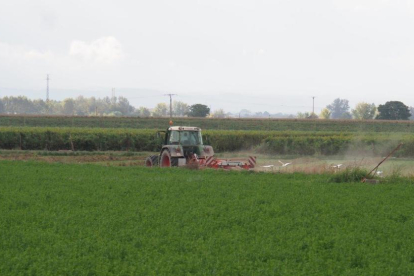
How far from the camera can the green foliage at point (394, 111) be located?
78.2 meters

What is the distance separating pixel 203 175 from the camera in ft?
68.2

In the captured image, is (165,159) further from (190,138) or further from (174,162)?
(190,138)

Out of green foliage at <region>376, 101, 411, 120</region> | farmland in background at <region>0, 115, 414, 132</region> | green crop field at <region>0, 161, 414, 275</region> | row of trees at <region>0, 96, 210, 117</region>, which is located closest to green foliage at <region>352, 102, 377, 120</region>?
green foliage at <region>376, 101, 411, 120</region>

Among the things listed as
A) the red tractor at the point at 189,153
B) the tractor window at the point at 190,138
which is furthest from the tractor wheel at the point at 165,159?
the tractor window at the point at 190,138

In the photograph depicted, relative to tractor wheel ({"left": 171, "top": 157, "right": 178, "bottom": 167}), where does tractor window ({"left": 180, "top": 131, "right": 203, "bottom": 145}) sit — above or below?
above

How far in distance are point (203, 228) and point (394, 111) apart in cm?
7144

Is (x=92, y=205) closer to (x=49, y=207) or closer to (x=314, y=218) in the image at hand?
(x=49, y=207)

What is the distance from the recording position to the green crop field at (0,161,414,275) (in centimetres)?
871

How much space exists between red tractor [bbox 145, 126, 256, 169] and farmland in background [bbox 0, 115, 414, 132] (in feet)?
115

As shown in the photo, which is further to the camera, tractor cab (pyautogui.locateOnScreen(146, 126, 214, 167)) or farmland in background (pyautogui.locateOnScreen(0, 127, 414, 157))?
farmland in background (pyautogui.locateOnScreen(0, 127, 414, 157))

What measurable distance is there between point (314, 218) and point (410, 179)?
27.7ft

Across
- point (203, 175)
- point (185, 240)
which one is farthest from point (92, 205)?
point (203, 175)

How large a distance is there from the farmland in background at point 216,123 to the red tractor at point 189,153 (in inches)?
1375

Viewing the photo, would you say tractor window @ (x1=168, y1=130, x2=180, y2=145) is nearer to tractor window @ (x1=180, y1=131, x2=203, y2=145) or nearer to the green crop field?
tractor window @ (x1=180, y1=131, x2=203, y2=145)
